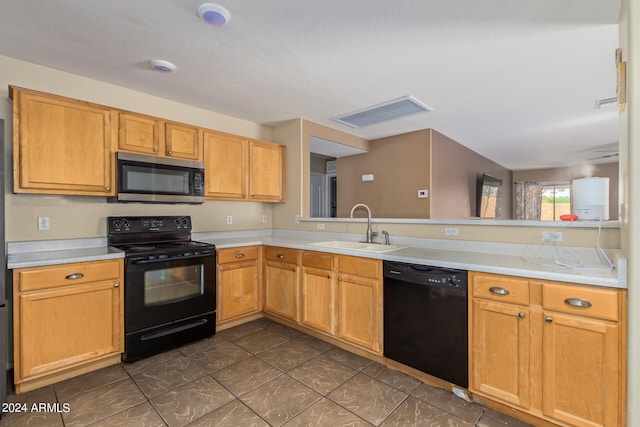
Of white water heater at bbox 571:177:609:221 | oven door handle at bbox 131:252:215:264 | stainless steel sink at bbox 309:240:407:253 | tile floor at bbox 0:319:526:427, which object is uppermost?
white water heater at bbox 571:177:609:221

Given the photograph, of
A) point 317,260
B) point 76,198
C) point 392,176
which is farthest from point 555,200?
point 76,198

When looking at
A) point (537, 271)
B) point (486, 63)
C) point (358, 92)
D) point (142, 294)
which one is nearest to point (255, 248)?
point (142, 294)

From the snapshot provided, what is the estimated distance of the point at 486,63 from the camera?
2.42 m

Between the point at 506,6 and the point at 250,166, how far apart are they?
275 centimetres

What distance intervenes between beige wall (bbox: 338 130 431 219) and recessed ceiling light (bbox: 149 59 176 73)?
338cm

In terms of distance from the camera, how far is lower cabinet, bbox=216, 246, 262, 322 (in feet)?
9.96

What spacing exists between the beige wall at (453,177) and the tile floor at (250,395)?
2975 mm

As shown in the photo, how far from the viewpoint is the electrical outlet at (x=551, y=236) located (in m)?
2.06

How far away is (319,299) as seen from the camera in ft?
9.27

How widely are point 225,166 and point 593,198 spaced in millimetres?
3223

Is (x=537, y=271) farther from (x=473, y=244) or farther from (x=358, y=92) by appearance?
(x=358, y=92)

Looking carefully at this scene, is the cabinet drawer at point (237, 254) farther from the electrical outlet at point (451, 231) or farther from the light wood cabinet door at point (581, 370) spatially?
the light wood cabinet door at point (581, 370)

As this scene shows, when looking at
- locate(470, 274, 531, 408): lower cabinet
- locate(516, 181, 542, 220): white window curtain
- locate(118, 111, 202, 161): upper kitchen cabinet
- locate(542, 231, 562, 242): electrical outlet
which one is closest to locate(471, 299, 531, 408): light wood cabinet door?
locate(470, 274, 531, 408): lower cabinet

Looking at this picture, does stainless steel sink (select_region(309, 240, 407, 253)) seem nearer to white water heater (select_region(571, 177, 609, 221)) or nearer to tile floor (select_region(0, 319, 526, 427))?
tile floor (select_region(0, 319, 526, 427))
